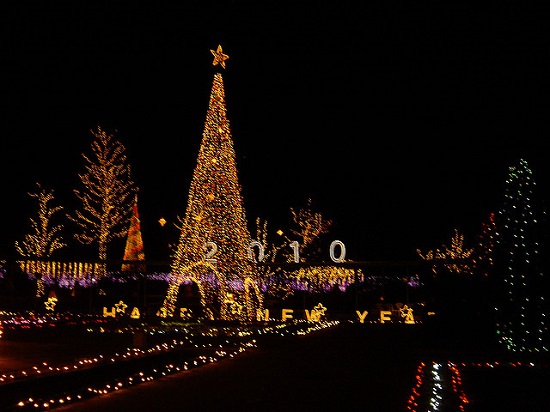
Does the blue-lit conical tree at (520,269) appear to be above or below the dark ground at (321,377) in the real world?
above

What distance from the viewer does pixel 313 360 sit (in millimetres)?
14023

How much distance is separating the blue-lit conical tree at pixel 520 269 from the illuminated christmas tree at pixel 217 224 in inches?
341

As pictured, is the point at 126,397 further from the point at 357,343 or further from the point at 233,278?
the point at 233,278

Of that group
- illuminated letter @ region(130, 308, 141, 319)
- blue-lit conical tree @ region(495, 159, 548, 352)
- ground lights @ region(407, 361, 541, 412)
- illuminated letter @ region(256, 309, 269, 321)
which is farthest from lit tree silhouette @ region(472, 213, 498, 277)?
illuminated letter @ region(130, 308, 141, 319)

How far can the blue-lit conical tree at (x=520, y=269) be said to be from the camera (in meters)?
15.3

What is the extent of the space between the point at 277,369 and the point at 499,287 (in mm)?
5441

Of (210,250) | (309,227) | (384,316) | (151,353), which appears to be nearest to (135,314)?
(210,250)

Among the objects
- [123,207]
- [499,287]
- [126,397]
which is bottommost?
[126,397]

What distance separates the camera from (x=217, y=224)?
890 inches

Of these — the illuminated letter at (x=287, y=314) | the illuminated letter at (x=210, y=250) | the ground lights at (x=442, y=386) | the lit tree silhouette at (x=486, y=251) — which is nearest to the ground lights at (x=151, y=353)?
the illuminated letter at (x=210, y=250)

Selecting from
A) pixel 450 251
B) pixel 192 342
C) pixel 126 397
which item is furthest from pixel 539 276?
pixel 450 251

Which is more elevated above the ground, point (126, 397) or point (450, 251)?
point (450, 251)

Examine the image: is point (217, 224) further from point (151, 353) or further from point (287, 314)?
point (151, 353)

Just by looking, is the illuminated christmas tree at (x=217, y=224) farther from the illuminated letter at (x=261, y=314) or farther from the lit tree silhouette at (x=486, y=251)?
the lit tree silhouette at (x=486, y=251)
